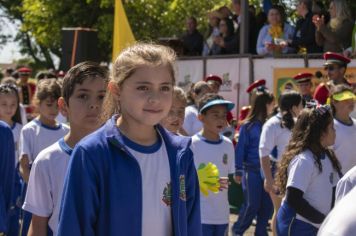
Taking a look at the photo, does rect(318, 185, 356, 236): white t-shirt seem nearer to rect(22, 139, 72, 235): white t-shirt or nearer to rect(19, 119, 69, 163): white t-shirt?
rect(22, 139, 72, 235): white t-shirt

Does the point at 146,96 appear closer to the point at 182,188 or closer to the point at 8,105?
the point at 182,188

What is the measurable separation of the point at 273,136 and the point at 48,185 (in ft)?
16.1

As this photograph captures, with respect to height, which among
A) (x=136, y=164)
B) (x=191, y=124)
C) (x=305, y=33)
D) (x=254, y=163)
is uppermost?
(x=305, y=33)

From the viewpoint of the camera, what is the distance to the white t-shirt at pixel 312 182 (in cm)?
549

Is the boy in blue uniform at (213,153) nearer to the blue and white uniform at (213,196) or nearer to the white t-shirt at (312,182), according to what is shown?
the blue and white uniform at (213,196)

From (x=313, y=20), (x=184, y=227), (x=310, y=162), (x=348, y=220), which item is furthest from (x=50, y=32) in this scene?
(x=348, y=220)

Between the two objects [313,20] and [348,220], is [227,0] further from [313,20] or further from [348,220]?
[348,220]

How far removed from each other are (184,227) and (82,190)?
1.52 ft

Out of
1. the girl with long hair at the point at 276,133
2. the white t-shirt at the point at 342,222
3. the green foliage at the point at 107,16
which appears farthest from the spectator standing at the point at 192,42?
the white t-shirt at the point at 342,222

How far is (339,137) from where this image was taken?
26.1 ft

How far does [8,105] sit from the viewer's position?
793cm

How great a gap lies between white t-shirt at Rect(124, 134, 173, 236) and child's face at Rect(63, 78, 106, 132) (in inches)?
37.1

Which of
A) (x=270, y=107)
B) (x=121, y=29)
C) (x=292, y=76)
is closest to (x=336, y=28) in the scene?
(x=292, y=76)

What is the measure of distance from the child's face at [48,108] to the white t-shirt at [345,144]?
271cm
